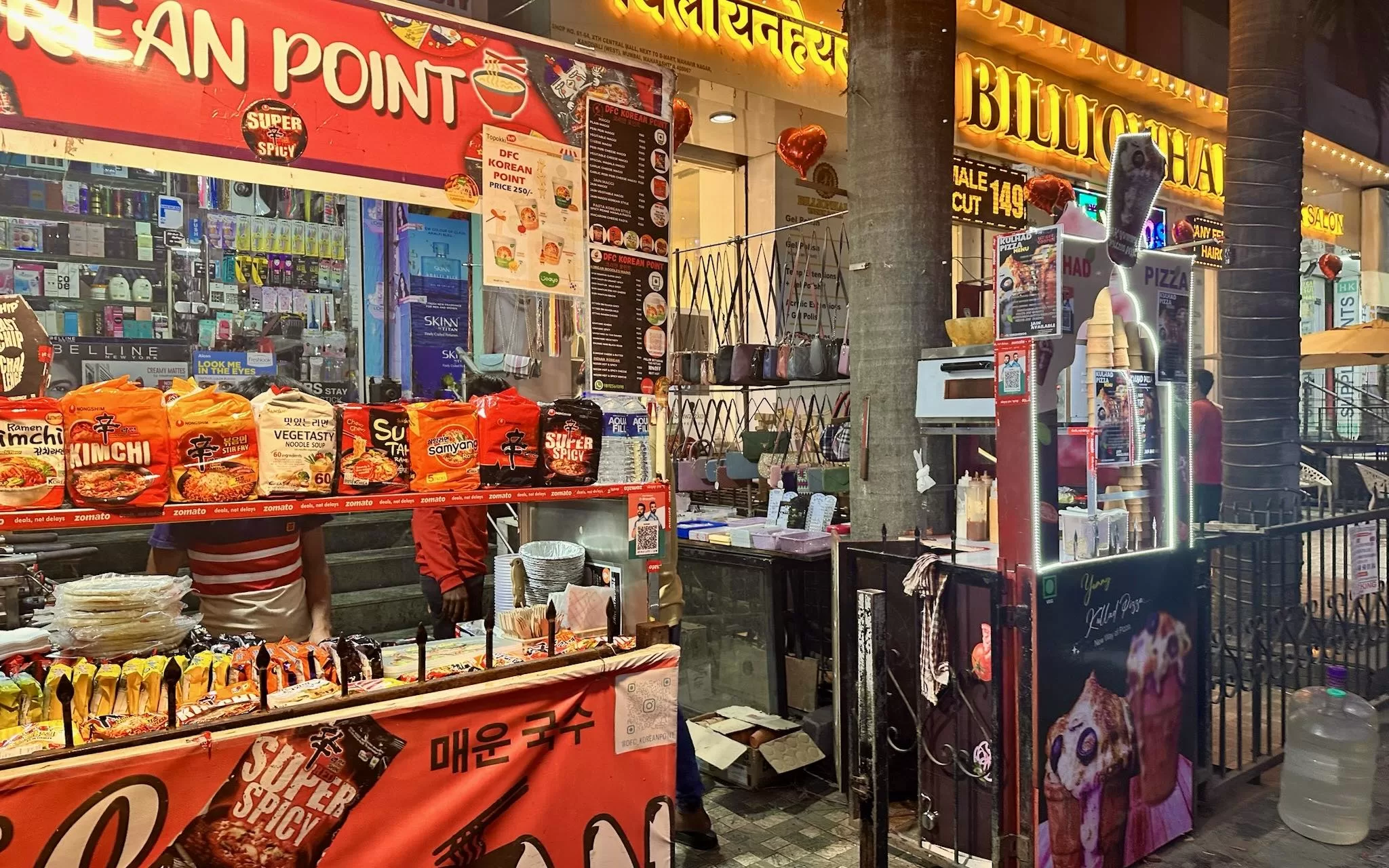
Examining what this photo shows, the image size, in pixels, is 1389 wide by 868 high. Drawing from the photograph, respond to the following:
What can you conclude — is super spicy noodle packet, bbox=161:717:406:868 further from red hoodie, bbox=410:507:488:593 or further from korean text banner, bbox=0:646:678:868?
red hoodie, bbox=410:507:488:593

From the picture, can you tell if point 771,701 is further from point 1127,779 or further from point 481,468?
point 481,468

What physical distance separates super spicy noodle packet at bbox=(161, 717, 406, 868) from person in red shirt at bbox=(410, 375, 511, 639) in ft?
6.74

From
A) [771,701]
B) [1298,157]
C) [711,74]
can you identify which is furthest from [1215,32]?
[771,701]

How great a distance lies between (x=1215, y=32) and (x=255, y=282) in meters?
11.9

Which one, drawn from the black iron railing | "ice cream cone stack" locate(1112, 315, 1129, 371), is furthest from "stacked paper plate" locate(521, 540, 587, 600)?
the black iron railing

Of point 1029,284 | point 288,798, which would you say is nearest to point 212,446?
point 288,798

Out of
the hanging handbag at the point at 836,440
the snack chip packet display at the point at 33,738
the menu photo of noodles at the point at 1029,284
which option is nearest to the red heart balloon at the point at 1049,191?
the hanging handbag at the point at 836,440

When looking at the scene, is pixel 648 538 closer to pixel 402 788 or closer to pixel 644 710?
pixel 644 710

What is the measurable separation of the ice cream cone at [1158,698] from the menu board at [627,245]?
2.38 meters

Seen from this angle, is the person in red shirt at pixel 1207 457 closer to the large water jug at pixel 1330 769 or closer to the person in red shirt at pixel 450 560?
the large water jug at pixel 1330 769

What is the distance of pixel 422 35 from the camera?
3.09 metres

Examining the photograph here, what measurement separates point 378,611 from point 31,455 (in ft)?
15.9

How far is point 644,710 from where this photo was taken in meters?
3.10

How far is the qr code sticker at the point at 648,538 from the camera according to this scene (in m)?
3.39
